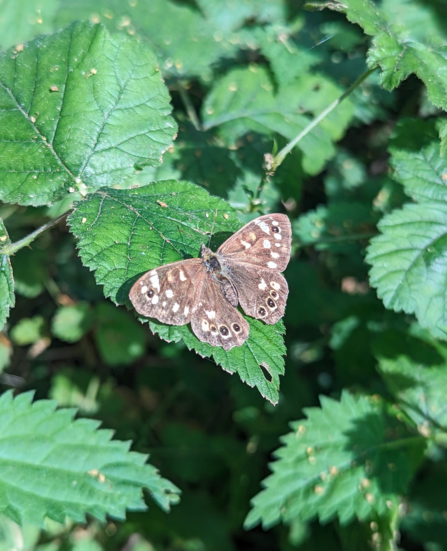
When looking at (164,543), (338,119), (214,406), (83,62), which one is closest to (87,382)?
(214,406)

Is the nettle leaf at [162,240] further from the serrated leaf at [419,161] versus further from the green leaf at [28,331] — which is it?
the green leaf at [28,331]

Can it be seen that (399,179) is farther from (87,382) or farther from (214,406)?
(87,382)

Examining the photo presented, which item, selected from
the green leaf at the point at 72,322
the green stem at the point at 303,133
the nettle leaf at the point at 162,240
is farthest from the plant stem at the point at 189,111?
the green leaf at the point at 72,322

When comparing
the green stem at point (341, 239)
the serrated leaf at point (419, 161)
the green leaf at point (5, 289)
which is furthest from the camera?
the green stem at point (341, 239)

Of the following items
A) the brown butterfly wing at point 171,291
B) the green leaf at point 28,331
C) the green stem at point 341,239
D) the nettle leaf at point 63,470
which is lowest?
the green leaf at point 28,331

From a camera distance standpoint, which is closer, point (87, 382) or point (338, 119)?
point (338, 119)

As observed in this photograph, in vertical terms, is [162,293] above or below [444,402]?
above

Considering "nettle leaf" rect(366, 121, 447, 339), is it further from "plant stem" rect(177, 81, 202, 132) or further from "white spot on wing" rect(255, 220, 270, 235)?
"plant stem" rect(177, 81, 202, 132)

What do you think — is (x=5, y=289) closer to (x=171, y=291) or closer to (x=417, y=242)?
(x=171, y=291)
